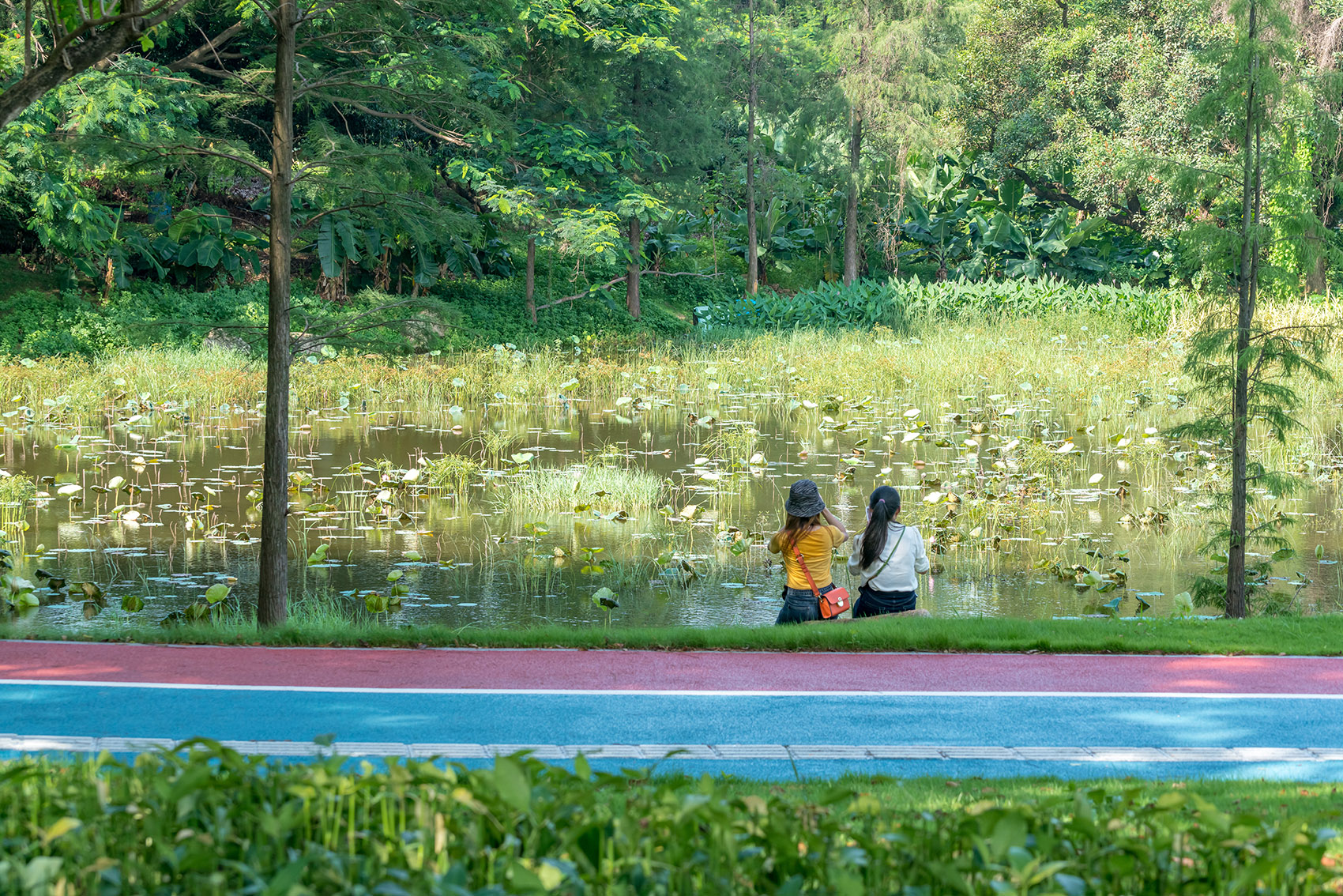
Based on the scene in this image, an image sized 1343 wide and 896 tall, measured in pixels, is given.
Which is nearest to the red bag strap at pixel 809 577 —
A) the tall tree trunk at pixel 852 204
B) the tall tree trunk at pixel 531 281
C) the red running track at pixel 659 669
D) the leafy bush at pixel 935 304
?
the red running track at pixel 659 669

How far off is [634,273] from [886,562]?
3087 centimetres

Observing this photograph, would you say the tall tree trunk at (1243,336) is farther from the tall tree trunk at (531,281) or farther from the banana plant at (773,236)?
the banana plant at (773,236)

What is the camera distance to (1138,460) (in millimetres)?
19703

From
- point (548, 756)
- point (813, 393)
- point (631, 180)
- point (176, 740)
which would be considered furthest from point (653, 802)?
point (631, 180)

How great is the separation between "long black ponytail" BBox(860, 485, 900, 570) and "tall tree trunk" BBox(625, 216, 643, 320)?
94.4 ft

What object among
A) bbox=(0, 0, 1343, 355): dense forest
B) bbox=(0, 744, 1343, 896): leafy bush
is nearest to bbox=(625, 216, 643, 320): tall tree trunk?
bbox=(0, 0, 1343, 355): dense forest

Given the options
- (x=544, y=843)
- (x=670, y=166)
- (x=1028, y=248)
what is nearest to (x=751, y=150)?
(x=670, y=166)

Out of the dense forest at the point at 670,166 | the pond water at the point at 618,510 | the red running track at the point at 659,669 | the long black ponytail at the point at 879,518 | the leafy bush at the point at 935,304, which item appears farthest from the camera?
the leafy bush at the point at 935,304

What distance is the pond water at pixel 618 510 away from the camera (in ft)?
41.8

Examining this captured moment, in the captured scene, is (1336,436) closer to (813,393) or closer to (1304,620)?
(813,393)

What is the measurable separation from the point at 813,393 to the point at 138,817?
915 inches

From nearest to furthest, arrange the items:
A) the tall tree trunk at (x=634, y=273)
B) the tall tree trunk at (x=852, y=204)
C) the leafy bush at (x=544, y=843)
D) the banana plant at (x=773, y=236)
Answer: the leafy bush at (x=544, y=843)
the tall tree trunk at (x=634, y=273)
the tall tree trunk at (x=852, y=204)
the banana plant at (x=773, y=236)

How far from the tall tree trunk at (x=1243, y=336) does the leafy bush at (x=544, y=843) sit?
8.26 metres

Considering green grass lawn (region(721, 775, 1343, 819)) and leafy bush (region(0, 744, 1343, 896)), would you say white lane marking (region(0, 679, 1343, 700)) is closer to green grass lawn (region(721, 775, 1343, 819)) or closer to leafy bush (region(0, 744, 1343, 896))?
green grass lawn (region(721, 775, 1343, 819))
